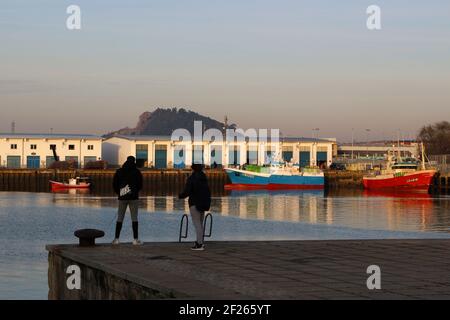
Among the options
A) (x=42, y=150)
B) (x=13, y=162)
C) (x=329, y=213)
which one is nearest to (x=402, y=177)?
(x=42, y=150)

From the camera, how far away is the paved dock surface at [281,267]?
16.0 metres

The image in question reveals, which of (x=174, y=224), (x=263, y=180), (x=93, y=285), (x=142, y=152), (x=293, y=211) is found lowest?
(x=293, y=211)

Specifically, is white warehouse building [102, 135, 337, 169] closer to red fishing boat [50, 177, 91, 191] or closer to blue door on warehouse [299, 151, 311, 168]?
blue door on warehouse [299, 151, 311, 168]

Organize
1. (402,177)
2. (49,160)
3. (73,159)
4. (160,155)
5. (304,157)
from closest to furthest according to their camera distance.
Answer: (402,177), (49,160), (73,159), (160,155), (304,157)

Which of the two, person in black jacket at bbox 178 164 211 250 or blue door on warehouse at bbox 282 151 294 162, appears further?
blue door on warehouse at bbox 282 151 294 162

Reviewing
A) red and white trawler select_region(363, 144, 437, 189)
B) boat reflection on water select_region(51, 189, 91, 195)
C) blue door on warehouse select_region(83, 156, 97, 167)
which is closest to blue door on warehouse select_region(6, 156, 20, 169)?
blue door on warehouse select_region(83, 156, 97, 167)

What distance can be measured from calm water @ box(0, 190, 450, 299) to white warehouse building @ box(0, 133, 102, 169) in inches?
2402

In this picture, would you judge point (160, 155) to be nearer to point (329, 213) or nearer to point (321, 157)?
point (321, 157)

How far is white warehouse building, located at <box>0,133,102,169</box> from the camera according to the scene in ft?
493

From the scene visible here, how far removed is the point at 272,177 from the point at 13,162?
150 feet

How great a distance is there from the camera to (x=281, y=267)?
19.6m

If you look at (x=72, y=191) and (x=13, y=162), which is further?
(x=13, y=162)
